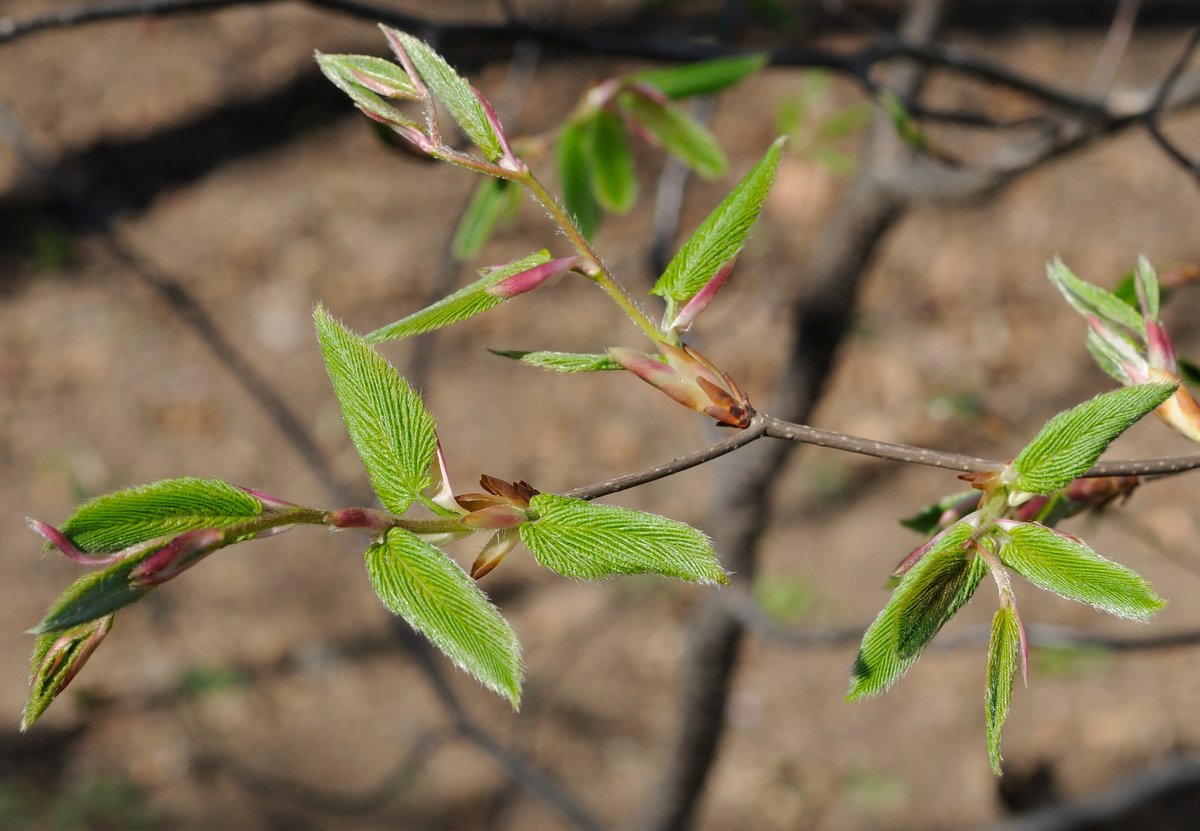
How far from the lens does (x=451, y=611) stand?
1.56 feet

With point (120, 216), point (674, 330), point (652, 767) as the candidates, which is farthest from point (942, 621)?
point (120, 216)

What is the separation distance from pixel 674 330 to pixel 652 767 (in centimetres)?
242

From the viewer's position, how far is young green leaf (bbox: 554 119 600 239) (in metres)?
1.02

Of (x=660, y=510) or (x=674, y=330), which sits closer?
(x=674, y=330)

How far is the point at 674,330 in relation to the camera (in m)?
0.57

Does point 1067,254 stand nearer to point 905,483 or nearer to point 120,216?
point 905,483

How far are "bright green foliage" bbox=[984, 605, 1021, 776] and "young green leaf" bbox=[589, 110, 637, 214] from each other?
64cm

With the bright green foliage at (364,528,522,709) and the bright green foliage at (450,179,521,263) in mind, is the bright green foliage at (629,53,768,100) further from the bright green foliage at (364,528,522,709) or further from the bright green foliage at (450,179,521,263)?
the bright green foliage at (364,528,522,709)

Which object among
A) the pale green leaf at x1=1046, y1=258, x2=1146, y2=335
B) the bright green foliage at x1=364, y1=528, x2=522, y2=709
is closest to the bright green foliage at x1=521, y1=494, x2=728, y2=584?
the bright green foliage at x1=364, y1=528, x2=522, y2=709

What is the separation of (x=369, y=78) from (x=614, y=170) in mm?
501

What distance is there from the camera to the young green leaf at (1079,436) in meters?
0.51

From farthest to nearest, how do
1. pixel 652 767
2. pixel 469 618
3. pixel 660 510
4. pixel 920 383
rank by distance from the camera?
1. pixel 920 383
2. pixel 660 510
3. pixel 652 767
4. pixel 469 618

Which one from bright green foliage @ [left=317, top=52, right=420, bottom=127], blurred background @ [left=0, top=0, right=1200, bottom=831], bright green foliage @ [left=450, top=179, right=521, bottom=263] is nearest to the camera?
bright green foliage @ [left=317, top=52, right=420, bottom=127]

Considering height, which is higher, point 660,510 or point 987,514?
point 987,514
